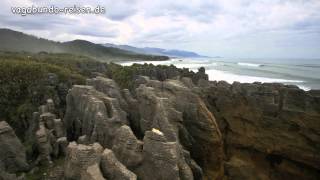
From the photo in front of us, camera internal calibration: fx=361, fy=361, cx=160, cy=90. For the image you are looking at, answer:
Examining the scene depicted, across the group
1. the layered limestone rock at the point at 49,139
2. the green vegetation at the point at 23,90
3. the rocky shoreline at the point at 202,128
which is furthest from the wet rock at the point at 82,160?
the green vegetation at the point at 23,90

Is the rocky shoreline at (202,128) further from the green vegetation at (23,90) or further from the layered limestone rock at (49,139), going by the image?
the green vegetation at (23,90)

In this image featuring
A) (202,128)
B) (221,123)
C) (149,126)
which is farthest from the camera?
(221,123)

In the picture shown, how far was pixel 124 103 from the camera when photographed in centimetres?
1839

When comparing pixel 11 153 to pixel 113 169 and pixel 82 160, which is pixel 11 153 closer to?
pixel 82 160

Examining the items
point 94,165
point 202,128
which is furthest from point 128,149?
point 202,128

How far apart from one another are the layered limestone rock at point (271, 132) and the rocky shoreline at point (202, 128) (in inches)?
1.7

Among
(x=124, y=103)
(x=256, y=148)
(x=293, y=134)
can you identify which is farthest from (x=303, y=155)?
(x=124, y=103)

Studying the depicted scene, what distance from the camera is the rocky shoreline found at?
563 inches

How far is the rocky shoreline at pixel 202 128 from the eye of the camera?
14.3 meters

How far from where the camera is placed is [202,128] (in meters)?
16.9

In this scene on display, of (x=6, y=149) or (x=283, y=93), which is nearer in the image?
(x=6, y=149)

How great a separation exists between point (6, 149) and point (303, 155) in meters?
13.1

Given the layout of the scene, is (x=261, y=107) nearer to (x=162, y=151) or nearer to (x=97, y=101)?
(x=97, y=101)

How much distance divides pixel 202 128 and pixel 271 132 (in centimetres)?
373
